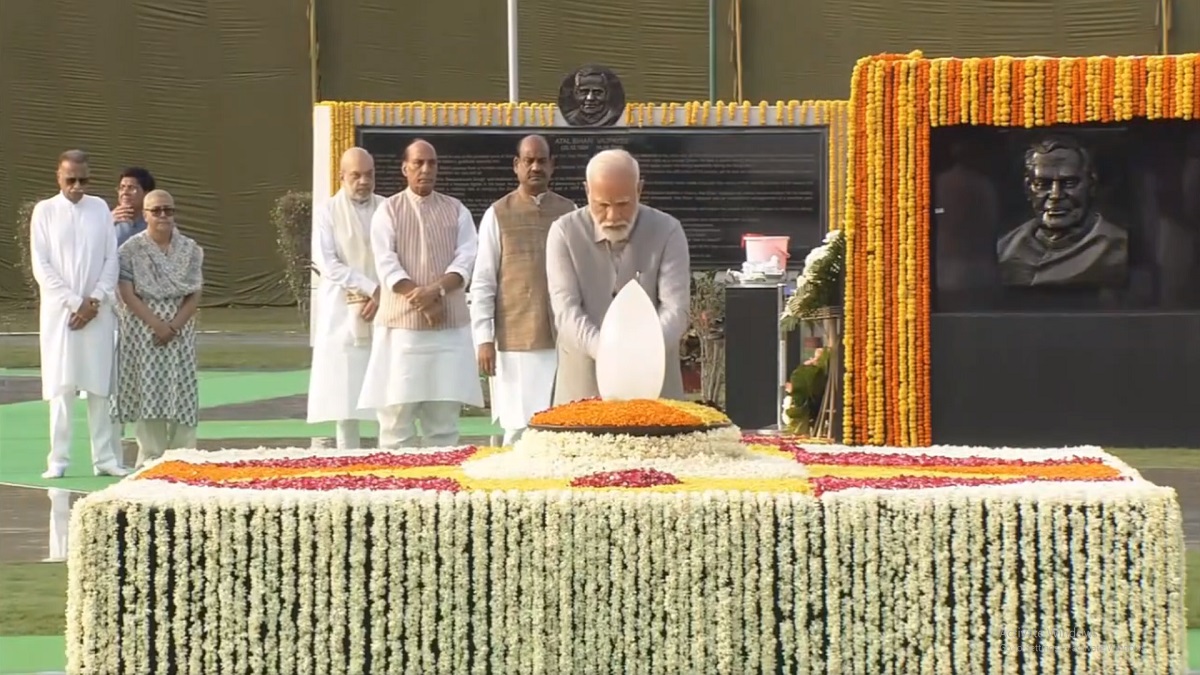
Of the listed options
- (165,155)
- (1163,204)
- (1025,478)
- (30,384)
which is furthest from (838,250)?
(165,155)

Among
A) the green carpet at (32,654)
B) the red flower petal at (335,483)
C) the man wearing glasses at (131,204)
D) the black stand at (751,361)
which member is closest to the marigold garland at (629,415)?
the red flower petal at (335,483)

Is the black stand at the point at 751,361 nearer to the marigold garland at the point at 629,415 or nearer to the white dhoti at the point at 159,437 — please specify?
the white dhoti at the point at 159,437

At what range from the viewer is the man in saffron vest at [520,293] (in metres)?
9.89

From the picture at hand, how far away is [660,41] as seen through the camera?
93.2 ft

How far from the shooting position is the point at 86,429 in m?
14.7

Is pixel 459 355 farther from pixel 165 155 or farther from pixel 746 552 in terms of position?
pixel 165 155

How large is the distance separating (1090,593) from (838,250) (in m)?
7.13

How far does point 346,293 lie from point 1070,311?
159 inches

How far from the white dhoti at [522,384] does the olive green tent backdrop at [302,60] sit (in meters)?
18.6

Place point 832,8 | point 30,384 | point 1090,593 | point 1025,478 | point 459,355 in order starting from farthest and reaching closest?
point 832,8 → point 30,384 → point 459,355 → point 1025,478 → point 1090,593

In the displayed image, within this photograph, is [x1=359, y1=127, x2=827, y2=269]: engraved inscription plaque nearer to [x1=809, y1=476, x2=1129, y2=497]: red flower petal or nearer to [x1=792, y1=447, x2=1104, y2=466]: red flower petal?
[x1=792, y1=447, x2=1104, y2=466]: red flower petal

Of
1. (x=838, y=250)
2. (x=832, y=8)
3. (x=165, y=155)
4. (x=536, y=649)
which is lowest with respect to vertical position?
(x=536, y=649)

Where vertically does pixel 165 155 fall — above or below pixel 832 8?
below

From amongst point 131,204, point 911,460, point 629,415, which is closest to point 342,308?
point 131,204
